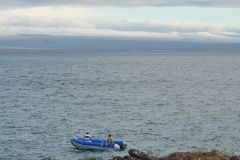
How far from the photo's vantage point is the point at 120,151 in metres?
46.1

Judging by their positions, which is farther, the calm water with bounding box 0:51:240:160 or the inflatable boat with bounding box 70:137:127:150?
the calm water with bounding box 0:51:240:160

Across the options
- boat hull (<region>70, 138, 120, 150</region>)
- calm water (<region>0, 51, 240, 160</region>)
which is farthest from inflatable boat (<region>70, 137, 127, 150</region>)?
calm water (<region>0, 51, 240, 160</region>)

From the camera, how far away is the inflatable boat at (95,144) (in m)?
46.8

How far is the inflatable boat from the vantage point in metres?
46.8

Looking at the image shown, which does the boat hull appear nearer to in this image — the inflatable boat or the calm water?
the inflatable boat

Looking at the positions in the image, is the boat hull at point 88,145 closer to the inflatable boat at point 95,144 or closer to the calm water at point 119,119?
the inflatable boat at point 95,144

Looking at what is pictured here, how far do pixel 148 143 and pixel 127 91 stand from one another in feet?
147

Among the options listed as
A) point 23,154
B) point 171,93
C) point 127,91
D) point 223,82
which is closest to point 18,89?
point 127,91

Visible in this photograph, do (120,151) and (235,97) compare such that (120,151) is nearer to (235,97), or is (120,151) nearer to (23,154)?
(23,154)

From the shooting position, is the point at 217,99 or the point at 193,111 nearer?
the point at 193,111

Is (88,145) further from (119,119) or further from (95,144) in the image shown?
(119,119)

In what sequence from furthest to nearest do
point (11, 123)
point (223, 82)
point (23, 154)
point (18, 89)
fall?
point (223, 82)
point (18, 89)
point (11, 123)
point (23, 154)

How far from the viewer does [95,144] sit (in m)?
47.3

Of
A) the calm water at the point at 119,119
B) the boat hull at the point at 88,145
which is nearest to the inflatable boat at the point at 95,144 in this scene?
the boat hull at the point at 88,145
